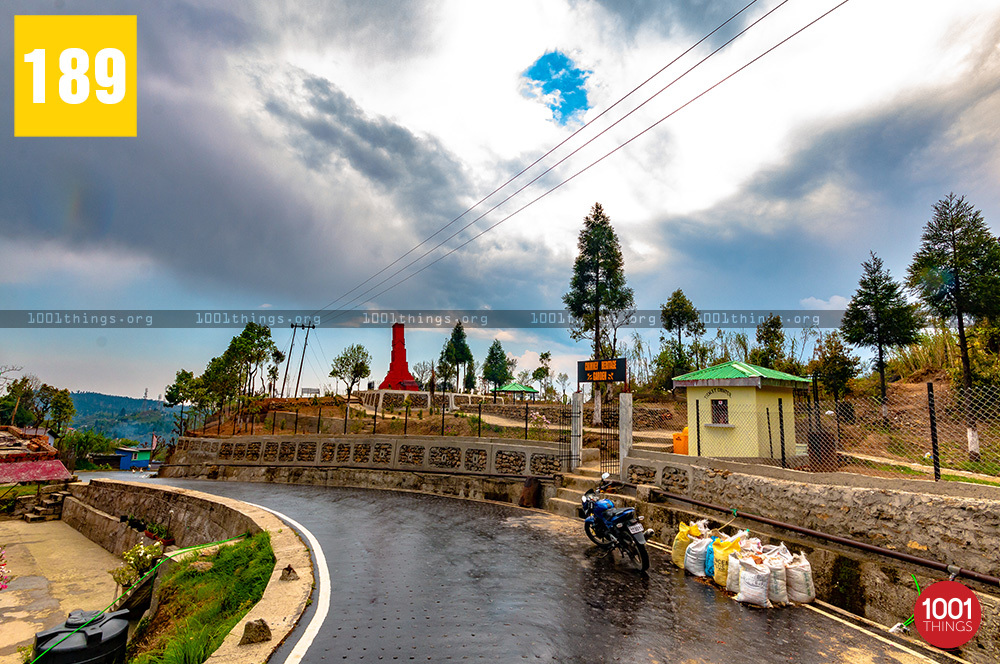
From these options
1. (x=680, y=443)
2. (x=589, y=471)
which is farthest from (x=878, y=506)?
(x=680, y=443)

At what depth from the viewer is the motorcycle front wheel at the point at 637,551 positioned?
8008 mm

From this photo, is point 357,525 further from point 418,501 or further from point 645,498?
point 645,498

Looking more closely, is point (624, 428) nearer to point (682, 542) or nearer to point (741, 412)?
point (741, 412)

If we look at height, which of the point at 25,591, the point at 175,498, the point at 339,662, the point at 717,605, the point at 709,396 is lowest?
the point at 25,591

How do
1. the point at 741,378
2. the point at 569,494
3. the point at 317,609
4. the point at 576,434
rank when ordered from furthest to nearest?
the point at 576,434, the point at 569,494, the point at 741,378, the point at 317,609

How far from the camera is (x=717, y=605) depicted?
21.6 ft

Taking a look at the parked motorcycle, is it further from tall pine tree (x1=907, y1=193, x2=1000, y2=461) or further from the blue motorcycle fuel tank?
tall pine tree (x1=907, y1=193, x2=1000, y2=461)

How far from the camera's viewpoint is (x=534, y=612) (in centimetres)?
604

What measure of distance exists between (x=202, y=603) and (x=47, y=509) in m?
30.1

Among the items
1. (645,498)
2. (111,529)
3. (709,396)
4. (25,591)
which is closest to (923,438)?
(709,396)

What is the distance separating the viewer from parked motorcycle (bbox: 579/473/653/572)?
814 centimetres

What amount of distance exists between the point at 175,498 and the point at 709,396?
2027 cm

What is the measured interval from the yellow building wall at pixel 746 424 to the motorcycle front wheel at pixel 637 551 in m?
6.39

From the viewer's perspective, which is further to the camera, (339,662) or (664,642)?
(664,642)
